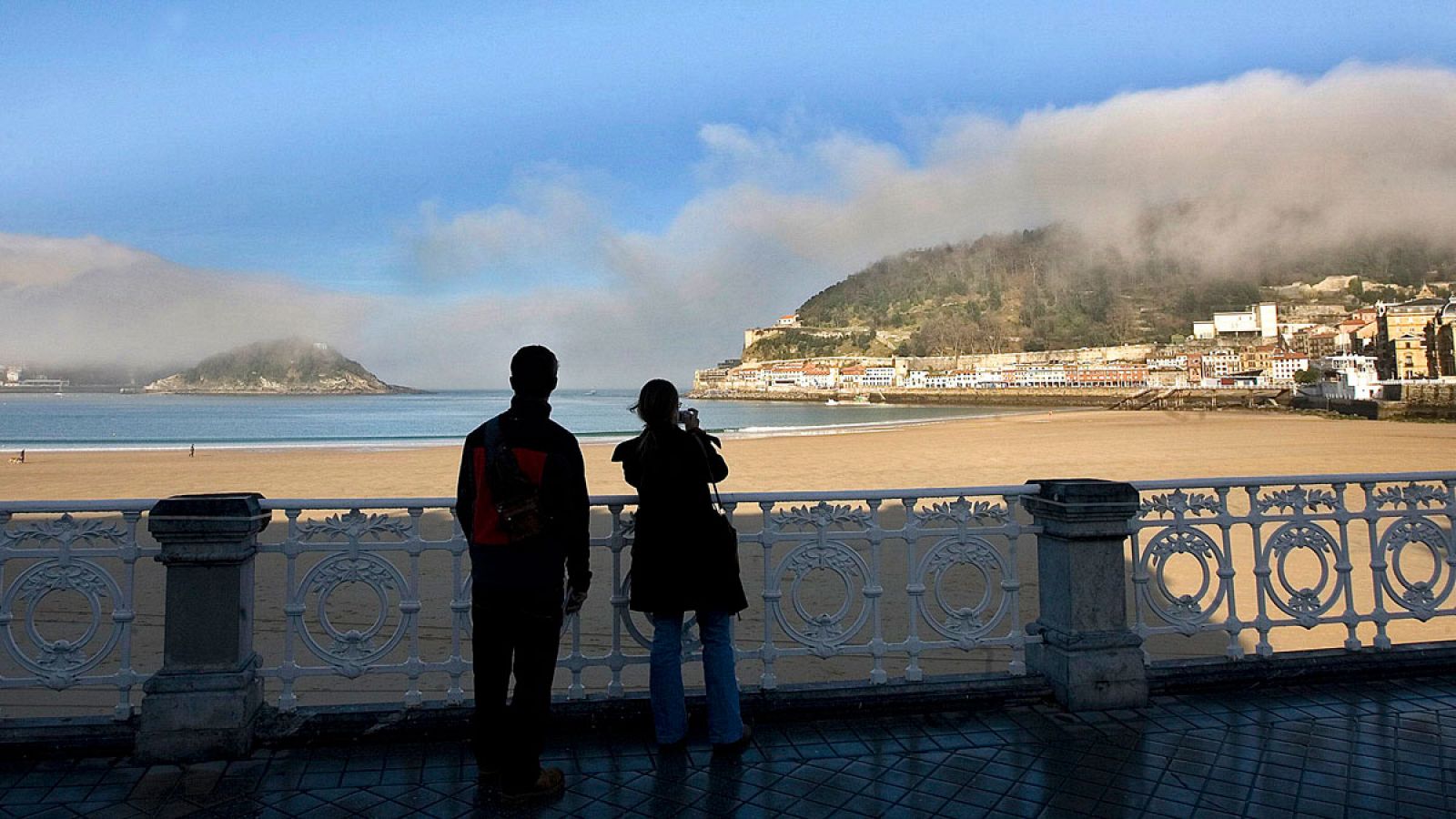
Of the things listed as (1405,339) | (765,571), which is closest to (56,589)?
(765,571)

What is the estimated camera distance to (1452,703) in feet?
12.4

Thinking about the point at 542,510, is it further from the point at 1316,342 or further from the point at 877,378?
the point at 1316,342

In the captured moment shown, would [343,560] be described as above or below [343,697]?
above

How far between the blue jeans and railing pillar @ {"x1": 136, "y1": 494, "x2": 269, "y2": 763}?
5.94ft

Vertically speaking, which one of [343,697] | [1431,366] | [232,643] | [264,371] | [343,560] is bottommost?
[343,697]

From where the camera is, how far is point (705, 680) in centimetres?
336

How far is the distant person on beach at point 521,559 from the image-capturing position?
2902mm

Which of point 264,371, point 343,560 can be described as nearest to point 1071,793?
point 343,560

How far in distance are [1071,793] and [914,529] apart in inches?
52.2

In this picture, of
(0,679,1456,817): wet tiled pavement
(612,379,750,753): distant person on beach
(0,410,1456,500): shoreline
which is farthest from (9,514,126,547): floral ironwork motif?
(0,410,1456,500): shoreline

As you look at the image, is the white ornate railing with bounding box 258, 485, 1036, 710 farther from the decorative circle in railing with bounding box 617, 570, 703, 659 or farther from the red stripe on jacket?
the red stripe on jacket

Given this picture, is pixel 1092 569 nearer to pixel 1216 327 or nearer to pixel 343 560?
pixel 343 560

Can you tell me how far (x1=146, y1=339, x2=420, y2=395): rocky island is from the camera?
171m

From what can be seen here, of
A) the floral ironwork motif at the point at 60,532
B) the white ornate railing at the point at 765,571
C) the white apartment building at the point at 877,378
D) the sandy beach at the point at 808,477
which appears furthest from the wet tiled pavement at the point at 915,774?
the white apartment building at the point at 877,378
